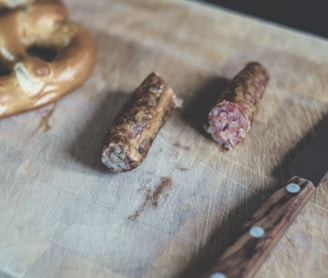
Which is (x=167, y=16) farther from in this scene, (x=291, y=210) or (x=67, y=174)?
(x=291, y=210)

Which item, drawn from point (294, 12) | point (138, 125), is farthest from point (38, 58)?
point (294, 12)

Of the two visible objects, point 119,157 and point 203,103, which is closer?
point 119,157

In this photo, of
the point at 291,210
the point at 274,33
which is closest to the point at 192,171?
the point at 291,210

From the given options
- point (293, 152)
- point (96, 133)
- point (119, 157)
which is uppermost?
point (293, 152)

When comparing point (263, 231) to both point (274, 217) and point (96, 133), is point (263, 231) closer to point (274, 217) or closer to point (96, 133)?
point (274, 217)

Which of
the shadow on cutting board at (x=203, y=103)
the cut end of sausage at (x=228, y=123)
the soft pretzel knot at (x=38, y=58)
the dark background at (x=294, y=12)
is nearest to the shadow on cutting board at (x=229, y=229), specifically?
the cut end of sausage at (x=228, y=123)

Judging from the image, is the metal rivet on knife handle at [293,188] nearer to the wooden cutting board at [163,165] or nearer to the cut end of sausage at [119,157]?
the wooden cutting board at [163,165]

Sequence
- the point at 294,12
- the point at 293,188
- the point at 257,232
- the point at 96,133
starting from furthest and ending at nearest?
the point at 294,12 < the point at 96,133 < the point at 293,188 < the point at 257,232
